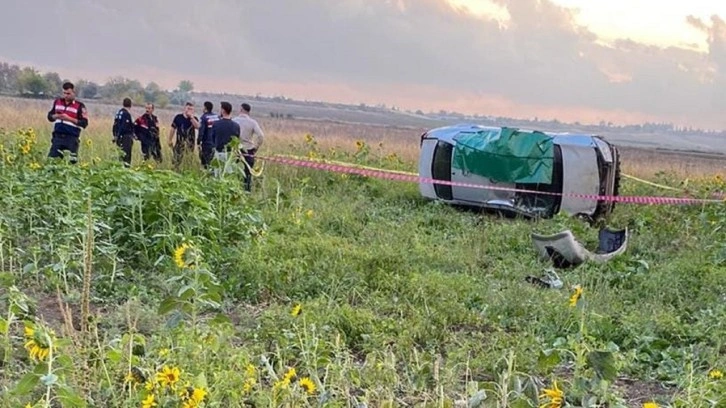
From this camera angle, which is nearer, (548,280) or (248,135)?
(548,280)

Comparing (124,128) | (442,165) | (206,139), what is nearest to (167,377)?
(442,165)

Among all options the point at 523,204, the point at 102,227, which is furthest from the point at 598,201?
the point at 102,227

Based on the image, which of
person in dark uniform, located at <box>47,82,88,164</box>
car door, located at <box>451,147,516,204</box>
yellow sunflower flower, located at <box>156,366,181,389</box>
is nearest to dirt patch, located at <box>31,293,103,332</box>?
yellow sunflower flower, located at <box>156,366,181,389</box>

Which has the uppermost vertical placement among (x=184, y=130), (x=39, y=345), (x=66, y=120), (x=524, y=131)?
(x=524, y=131)

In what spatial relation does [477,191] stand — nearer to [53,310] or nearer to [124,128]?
[124,128]

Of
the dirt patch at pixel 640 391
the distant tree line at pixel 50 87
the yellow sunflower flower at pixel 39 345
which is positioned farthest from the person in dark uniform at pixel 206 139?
the distant tree line at pixel 50 87

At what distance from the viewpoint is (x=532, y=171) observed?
9.55 m

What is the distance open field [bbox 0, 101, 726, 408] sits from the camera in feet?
9.23

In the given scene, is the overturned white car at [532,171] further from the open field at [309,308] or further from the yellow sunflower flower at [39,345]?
the yellow sunflower flower at [39,345]

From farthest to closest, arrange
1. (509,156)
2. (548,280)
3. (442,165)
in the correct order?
(442,165), (509,156), (548,280)

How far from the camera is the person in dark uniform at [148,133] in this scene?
1242cm

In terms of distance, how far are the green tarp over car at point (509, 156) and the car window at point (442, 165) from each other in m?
0.22

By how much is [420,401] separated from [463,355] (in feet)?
3.06

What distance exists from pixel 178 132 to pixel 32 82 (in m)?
52.1
